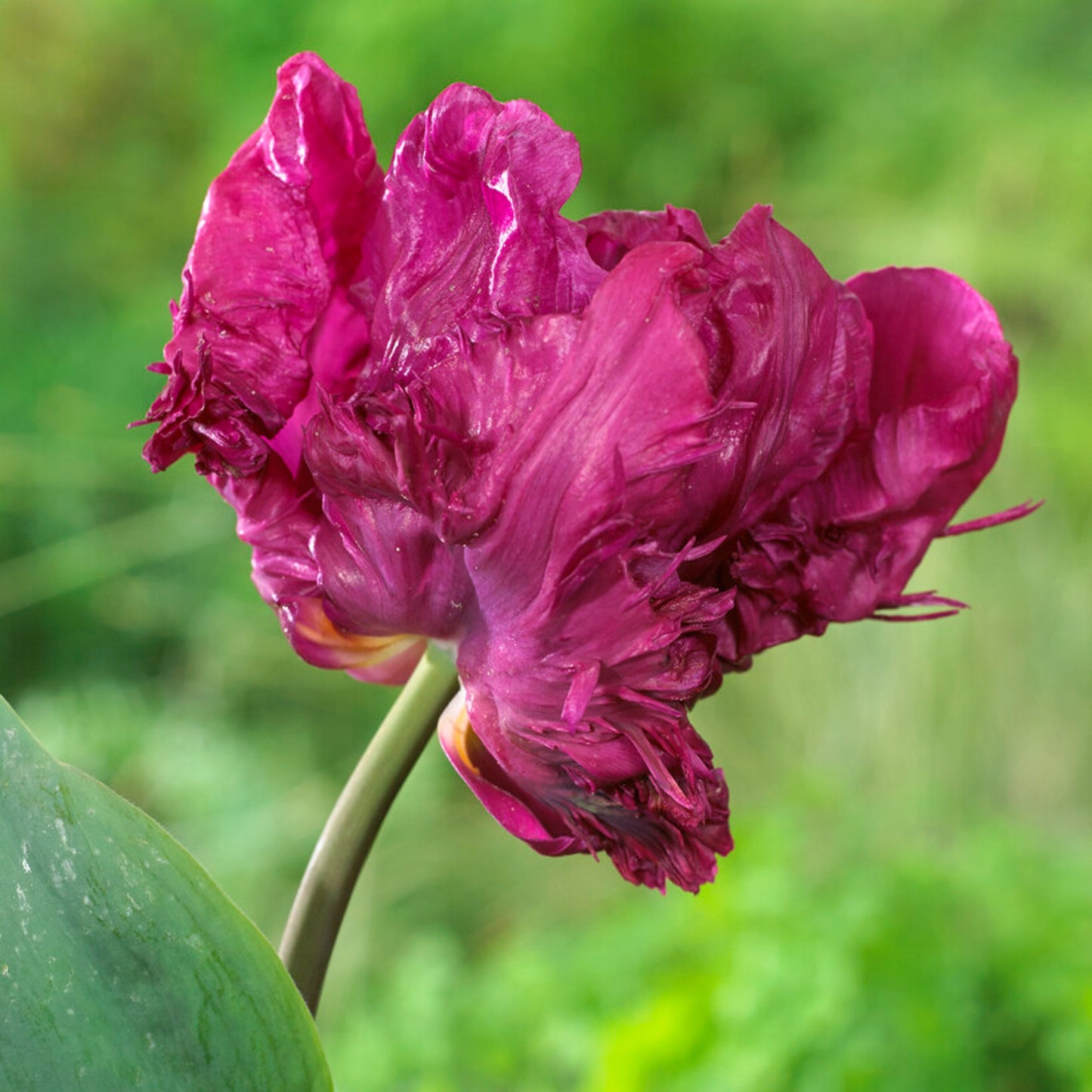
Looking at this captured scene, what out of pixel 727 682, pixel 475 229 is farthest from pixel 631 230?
pixel 727 682

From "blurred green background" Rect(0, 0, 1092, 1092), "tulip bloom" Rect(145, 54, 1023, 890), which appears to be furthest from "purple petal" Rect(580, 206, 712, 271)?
"blurred green background" Rect(0, 0, 1092, 1092)

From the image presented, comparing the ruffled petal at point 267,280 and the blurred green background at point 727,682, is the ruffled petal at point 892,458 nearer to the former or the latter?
the ruffled petal at point 267,280

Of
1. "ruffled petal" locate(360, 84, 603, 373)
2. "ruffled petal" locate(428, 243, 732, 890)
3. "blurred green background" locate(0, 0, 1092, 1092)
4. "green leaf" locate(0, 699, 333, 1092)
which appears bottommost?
"blurred green background" locate(0, 0, 1092, 1092)

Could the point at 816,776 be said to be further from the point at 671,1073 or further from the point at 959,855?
the point at 671,1073

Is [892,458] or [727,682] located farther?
[727,682]

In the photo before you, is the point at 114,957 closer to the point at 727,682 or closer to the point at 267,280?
the point at 267,280

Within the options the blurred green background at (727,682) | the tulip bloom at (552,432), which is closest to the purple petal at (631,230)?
the tulip bloom at (552,432)

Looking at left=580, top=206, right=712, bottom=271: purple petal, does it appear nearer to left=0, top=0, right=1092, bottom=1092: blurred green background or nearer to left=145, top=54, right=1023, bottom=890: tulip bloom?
left=145, top=54, right=1023, bottom=890: tulip bloom
